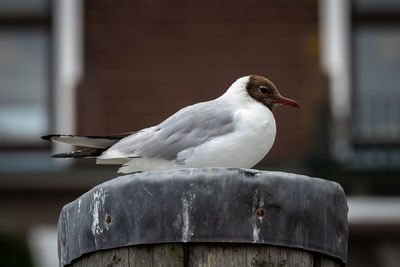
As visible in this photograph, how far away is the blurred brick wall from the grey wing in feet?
21.6

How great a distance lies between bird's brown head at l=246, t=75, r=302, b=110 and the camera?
3.83 metres

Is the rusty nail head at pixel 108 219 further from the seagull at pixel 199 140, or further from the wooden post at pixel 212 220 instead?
the seagull at pixel 199 140

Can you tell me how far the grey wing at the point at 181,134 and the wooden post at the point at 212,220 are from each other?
2.98 feet

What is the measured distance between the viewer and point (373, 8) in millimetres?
10453

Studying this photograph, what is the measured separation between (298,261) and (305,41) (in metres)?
8.05

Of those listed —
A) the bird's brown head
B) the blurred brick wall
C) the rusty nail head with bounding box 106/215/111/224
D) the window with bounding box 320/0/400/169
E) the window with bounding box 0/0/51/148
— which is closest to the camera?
the rusty nail head with bounding box 106/215/111/224

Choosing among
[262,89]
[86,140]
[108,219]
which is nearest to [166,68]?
[262,89]

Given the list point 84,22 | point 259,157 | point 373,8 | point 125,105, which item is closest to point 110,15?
point 84,22

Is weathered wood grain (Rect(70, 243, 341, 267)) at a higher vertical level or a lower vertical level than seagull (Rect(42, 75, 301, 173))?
lower

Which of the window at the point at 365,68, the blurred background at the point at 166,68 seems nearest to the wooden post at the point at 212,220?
the window at the point at 365,68

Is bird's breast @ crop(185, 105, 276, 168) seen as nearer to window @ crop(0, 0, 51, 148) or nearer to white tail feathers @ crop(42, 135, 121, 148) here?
white tail feathers @ crop(42, 135, 121, 148)

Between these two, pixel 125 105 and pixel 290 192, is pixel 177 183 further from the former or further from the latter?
pixel 125 105

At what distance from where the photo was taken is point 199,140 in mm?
3477

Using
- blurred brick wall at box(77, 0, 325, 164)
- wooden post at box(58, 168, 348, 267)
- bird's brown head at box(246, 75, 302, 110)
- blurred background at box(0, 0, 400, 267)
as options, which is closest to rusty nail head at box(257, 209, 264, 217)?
wooden post at box(58, 168, 348, 267)
